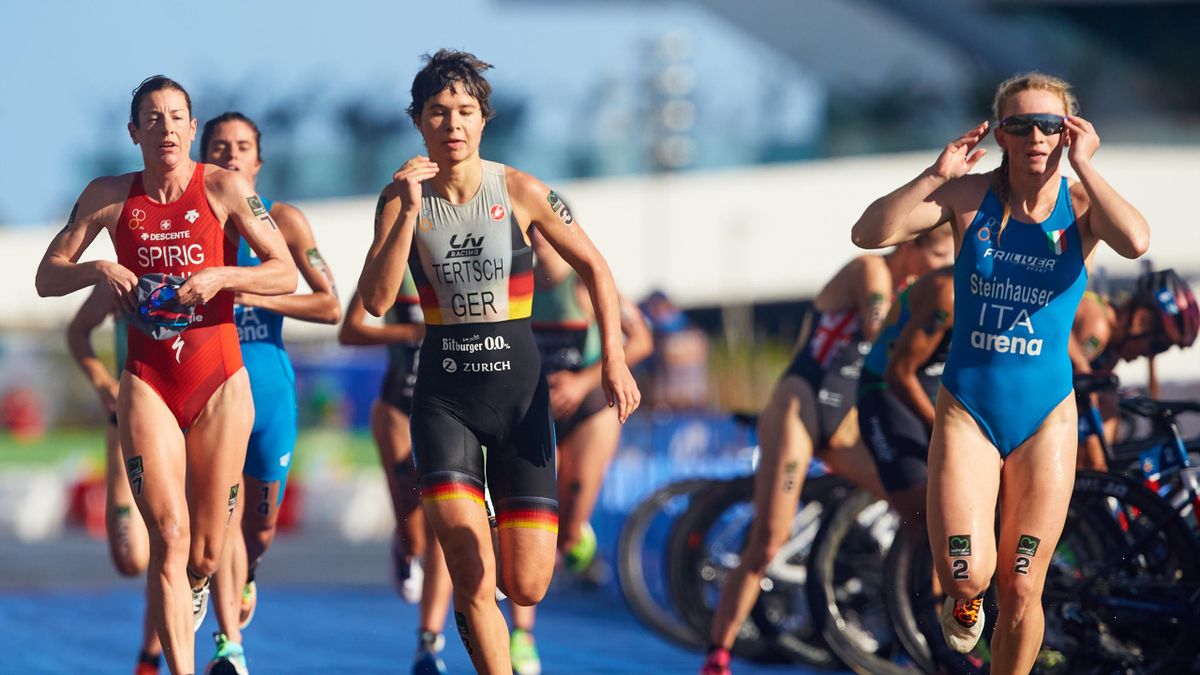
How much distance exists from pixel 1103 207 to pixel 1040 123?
14.8 inches

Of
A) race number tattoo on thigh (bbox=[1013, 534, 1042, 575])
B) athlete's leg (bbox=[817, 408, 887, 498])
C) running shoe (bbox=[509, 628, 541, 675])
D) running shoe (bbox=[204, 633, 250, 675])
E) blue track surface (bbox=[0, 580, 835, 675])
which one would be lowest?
blue track surface (bbox=[0, 580, 835, 675])

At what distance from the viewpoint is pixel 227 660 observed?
7.32 m

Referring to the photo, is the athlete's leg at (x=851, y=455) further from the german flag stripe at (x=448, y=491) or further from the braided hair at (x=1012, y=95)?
the german flag stripe at (x=448, y=491)

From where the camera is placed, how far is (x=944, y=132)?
34.8 meters

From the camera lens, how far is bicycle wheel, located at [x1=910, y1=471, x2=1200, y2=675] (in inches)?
281

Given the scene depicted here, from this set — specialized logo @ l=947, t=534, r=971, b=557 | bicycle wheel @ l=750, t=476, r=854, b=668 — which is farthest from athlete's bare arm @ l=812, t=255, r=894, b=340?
specialized logo @ l=947, t=534, r=971, b=557

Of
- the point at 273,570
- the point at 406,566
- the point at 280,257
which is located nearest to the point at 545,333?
the point at 406,566

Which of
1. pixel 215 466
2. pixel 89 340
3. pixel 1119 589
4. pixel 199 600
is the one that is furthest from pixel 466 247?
pixel 1119 589

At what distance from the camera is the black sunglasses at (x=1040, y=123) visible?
6215 mm

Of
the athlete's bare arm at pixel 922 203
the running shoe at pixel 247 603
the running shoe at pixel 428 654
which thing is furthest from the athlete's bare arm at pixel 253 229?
the athlete's bare arm at pixel 922 203

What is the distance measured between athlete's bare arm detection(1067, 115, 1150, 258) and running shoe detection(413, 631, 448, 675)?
386 centimetres

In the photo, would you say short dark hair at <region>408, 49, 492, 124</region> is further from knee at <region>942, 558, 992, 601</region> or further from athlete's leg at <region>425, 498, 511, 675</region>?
knee at <region>942, 558, 992, 601</region>

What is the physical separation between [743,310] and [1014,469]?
3227cm

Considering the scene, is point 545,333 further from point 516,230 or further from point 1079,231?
point 1079,231
